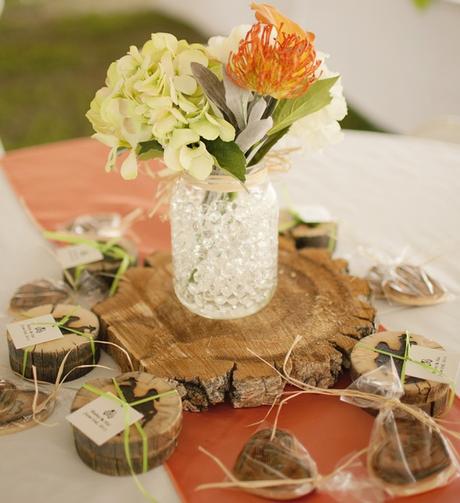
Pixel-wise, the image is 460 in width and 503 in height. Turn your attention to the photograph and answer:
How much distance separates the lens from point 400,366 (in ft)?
3.65

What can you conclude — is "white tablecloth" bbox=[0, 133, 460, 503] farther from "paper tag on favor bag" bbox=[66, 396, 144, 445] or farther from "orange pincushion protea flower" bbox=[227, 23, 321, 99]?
"orange pincushion protea flower" bbox=[227, 23, 321, 99]

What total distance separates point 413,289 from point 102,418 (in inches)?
27.1

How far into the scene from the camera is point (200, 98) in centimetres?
106

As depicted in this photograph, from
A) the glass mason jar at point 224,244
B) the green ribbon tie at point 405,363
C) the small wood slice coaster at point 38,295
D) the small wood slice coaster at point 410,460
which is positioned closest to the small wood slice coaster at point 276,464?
the small wood slice coaster at point 410,460

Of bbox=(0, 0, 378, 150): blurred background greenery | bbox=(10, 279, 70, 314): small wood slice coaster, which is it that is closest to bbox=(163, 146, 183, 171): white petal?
bbox=(10, 279, 70, 314): small wood slice coaster

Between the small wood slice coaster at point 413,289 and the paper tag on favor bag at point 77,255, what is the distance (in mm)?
592

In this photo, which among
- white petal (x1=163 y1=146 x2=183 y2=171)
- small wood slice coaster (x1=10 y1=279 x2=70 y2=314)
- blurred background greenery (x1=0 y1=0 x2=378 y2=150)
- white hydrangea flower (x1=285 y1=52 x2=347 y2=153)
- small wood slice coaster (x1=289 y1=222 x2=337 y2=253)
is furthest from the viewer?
blurred background greenery (x1=0 y1=0 x2=378 y2=150)

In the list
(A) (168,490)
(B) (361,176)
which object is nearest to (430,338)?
(A) (168,490)

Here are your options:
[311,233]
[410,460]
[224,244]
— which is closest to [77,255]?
[224,244]

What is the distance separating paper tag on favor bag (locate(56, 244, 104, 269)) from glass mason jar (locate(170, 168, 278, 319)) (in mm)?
253

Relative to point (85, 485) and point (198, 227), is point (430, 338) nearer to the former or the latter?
point (198, 227)

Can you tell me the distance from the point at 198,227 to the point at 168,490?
448mm

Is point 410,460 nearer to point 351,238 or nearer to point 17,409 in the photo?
point 17,409

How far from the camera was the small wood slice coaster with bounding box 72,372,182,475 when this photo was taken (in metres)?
0.97
